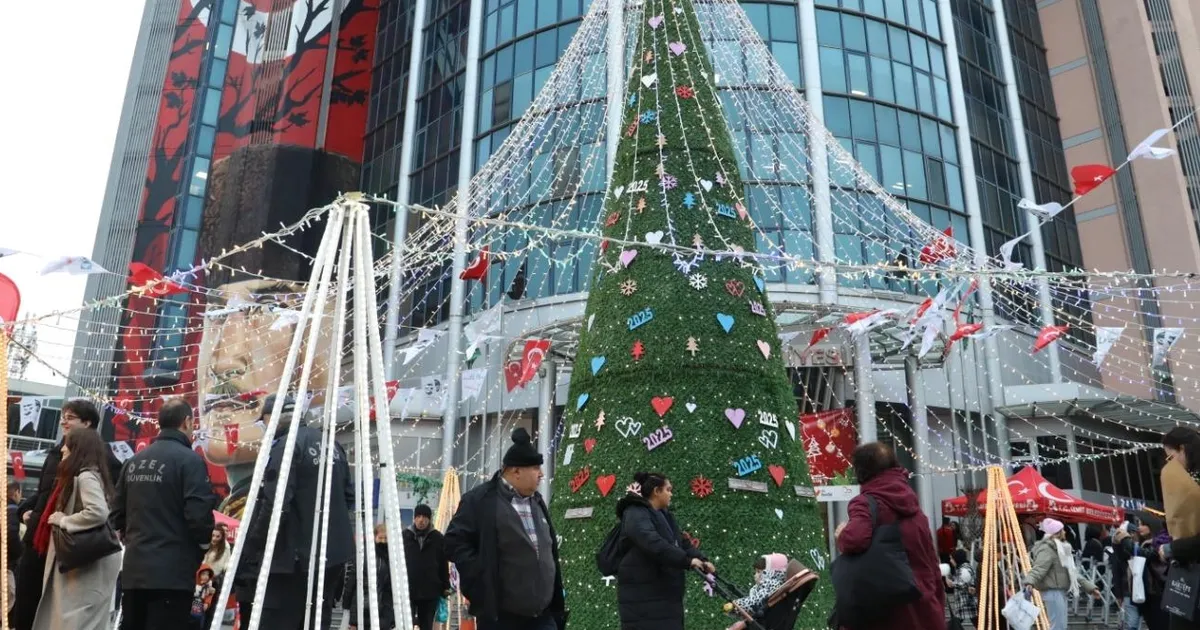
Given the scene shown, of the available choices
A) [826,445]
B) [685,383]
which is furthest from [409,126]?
[685,383]

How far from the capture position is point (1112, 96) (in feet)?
115

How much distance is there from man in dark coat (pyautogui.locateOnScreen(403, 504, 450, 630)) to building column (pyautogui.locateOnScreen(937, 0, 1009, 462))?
1892cm

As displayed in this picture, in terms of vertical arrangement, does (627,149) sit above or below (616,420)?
above

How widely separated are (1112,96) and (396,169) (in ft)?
89.0

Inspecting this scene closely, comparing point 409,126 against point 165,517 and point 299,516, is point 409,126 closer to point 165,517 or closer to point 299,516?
point 165,517

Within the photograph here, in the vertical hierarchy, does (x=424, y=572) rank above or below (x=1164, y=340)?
below

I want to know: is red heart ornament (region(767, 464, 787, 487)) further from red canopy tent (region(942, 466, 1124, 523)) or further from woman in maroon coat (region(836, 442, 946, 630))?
red canopy tent (region(942, 466, 1124, 523))

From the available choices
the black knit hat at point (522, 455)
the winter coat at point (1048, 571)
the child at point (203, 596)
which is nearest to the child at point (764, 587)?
the black knit hat at point (522, 455)

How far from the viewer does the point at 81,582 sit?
5.24 m

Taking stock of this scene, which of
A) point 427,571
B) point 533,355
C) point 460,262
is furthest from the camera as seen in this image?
point 460,262

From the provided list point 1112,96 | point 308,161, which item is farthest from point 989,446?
point 308,161

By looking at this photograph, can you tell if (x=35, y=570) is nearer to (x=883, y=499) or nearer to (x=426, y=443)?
(x=883, y=499)

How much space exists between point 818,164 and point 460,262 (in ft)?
34.7

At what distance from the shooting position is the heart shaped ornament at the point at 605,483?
6.71m
